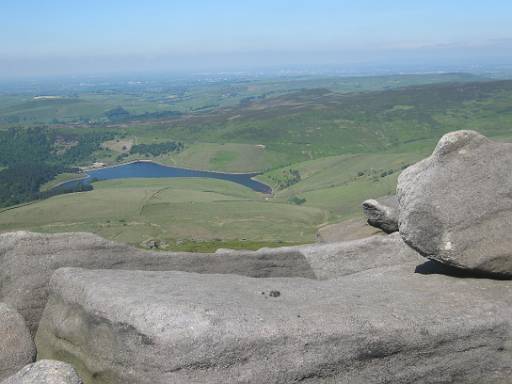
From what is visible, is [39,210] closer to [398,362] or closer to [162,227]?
[162,227]

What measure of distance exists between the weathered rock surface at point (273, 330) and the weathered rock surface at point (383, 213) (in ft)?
46.0

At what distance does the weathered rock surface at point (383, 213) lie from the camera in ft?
123

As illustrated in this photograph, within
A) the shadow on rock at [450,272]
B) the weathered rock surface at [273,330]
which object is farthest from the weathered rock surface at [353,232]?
the weathered rock surface at [273,330]

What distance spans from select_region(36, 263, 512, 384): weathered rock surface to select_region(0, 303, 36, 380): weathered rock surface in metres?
0.79

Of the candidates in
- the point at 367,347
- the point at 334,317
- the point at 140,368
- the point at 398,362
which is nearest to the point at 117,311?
the point at 140,368

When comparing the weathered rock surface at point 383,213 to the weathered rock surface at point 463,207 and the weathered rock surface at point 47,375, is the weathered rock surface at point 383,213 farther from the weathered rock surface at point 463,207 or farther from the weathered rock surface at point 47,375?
the weathered rock surface at point 47,375

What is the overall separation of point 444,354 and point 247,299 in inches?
323

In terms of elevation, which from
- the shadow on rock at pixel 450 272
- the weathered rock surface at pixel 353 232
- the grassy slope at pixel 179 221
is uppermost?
the shadow on rock at pixel 450 272

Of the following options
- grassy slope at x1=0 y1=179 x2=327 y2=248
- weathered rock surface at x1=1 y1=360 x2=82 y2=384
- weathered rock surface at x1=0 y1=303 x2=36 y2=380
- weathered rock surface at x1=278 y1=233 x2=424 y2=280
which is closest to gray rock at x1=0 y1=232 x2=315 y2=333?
weathered rock surface at x1=0 y1=303 x2=36 y2=380

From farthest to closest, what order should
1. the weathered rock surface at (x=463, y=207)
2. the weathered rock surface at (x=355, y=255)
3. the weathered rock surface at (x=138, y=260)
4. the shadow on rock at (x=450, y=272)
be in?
1. the weathered rock surface at (x=355, y=255)
2. the weathered rock surface at (x=138, y=260)
3. the shadow on rock at (x=450, y=272)
4. the weathered rock surface at (x=463, y=207)

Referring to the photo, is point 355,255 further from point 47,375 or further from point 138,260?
point 47,375

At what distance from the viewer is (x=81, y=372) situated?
62.2ft

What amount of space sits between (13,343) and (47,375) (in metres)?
5.43

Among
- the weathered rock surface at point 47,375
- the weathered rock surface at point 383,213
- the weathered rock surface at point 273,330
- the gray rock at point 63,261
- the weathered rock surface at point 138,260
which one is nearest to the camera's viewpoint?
the weathered rock surface at point 47,375
